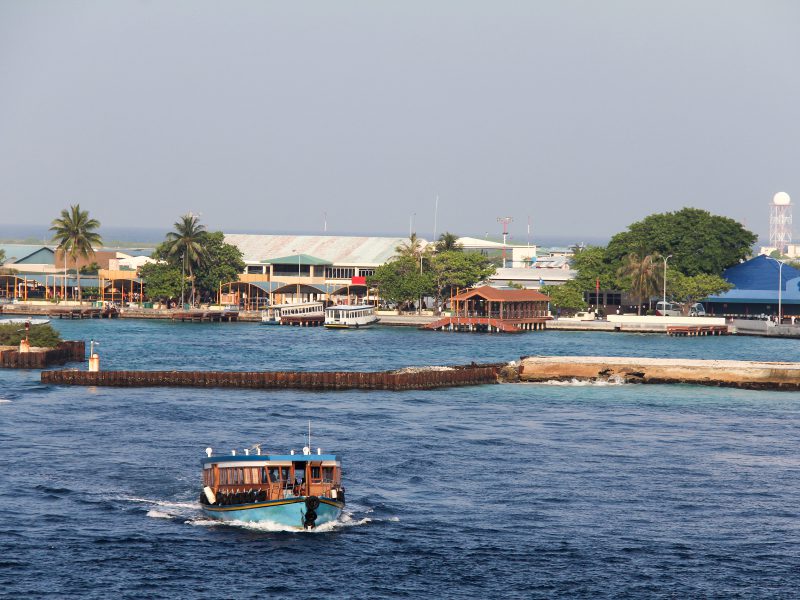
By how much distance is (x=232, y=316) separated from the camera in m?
193

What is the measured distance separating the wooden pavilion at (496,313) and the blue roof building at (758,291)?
29.1 metres

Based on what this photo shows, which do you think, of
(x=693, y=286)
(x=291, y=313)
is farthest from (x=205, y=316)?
(x=693, y=286)

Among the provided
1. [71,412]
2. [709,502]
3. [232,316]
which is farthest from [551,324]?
[709,502]

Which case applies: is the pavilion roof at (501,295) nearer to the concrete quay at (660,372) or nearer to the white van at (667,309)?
the white van at (667,309)

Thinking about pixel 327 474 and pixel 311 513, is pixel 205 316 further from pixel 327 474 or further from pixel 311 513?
pixel 311 513

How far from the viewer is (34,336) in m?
120

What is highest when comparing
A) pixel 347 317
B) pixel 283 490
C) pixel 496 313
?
pixel 496 313

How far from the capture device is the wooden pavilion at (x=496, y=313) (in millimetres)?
174375

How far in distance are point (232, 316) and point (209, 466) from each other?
13857cm

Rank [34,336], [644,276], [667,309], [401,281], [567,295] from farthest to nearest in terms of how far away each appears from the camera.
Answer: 1. [667,309]
2. [401,281]
3. [567,295]
4. [644,276]
5. [34,336]

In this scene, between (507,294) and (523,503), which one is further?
(507,294)

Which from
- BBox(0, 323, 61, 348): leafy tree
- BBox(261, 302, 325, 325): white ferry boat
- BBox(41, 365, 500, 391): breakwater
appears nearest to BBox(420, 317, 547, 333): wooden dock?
BBox(261, 302, 325, 325): white ferry boat

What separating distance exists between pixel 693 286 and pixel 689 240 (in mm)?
12558

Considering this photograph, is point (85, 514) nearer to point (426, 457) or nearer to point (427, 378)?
point (426, 457)
